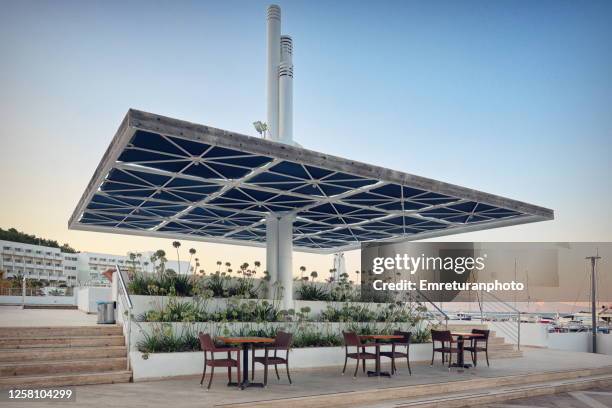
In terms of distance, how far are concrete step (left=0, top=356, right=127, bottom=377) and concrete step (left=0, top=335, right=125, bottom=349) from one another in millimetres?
786

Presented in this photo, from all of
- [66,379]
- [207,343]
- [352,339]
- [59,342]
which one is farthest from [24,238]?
[207,343]

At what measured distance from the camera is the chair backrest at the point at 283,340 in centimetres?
1088

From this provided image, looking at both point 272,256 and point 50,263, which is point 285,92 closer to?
point 272,256

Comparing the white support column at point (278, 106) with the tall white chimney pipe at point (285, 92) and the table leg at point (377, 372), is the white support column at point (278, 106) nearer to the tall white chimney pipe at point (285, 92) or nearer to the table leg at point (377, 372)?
the tall white chimney pipe at point (285, 92)

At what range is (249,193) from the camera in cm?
1474

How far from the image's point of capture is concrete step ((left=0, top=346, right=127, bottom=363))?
10.5 m

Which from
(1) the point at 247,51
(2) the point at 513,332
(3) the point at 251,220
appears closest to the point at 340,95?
(1) the point at 247,51

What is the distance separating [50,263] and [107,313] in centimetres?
10452

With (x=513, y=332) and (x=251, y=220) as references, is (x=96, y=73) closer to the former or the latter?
(x=251, y=220)

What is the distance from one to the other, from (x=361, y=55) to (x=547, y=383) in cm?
1200

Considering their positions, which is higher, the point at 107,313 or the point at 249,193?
the point at 249,193

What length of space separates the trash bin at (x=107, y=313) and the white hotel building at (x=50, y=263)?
220 feet

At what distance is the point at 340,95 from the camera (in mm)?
20406

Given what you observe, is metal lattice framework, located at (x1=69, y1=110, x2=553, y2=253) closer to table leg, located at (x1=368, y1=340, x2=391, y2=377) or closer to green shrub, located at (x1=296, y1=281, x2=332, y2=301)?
green shrub, located at (x1=296, y1=281, x2=332, y2=301)
